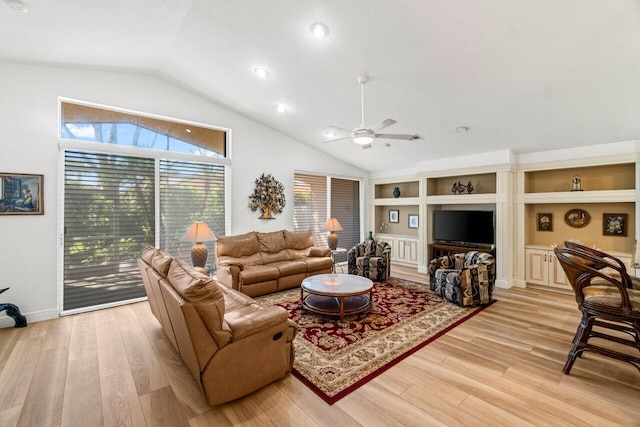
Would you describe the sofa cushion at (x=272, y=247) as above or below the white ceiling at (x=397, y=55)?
below

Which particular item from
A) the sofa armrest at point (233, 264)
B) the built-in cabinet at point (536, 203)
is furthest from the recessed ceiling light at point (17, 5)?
the built-in cabinet at point (536, 203)

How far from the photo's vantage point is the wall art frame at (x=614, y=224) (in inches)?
173

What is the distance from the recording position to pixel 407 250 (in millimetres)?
6844

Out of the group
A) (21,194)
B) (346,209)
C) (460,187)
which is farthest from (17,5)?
(460,187)

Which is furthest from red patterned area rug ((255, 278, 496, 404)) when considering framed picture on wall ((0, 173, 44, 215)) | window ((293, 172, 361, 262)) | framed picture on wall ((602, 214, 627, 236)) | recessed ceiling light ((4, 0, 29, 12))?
recessed ceiling light ((4, 0, 29, 12))

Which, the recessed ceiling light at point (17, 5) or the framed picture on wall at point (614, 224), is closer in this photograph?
the recessed ceiling light at point (17, 5)

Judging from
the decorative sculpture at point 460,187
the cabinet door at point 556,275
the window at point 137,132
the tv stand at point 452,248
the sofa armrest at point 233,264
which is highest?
the window at point 137,132

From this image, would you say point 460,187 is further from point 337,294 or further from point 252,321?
point 252,321

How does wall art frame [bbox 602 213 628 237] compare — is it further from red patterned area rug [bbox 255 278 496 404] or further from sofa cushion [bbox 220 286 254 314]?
sofa cushion [bbox 220 286 254 314]

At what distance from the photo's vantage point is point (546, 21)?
2.49 metres

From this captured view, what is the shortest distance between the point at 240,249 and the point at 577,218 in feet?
19.0

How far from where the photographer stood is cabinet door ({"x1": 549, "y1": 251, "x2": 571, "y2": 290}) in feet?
15.4

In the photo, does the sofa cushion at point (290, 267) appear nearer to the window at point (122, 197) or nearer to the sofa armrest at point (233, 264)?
the sofa armrest at point (233, 264)

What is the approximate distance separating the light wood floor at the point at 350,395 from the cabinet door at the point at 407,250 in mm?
3416
